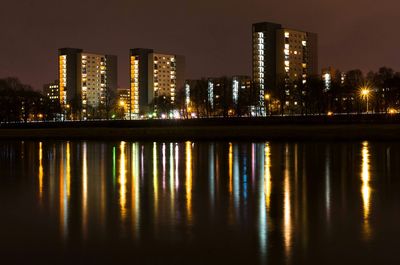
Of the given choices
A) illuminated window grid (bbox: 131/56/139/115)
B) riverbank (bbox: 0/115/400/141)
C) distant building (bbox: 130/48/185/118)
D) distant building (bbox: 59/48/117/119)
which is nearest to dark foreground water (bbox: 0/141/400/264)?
riverbank (bbox: 0/115/400/141)

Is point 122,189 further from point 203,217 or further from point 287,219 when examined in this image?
point 287,219

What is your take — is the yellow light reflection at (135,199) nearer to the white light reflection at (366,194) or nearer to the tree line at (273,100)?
the white light reflection at (366,194)

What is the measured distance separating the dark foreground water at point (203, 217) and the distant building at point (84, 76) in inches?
5391

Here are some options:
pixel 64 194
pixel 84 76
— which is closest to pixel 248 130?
pixel 64 194

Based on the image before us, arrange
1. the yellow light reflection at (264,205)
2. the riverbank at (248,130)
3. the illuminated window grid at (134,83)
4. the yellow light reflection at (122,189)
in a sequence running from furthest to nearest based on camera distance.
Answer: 1. the illuminated window grid at (134,83)
2. the riverbank at (248,130)
3. the yellow light reflection at (122,189)
4. the yellow light reflection at (264,205)

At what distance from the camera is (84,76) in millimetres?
154625

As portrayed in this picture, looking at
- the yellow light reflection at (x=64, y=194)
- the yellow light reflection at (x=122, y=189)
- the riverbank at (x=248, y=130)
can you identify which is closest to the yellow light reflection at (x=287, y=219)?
the yellow light reflection at (x=122, y=189)

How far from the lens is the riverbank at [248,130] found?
4672 centimetres

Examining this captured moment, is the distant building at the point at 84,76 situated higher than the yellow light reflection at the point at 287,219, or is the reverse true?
the distant building at the point at 84,76

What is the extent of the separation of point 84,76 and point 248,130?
10778 cm


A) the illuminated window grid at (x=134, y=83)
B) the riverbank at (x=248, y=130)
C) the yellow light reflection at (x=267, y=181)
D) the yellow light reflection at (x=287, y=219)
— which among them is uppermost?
the illuminated window grid at (x=134, y=83)

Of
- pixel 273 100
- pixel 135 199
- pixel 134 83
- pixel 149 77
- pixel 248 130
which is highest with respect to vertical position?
pixel 149 77

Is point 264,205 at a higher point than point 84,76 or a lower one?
lower

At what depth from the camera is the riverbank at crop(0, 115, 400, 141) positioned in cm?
4672
